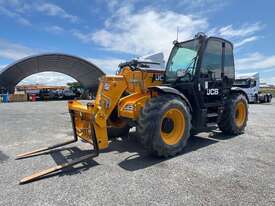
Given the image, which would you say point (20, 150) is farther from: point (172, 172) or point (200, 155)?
point (200, 155)

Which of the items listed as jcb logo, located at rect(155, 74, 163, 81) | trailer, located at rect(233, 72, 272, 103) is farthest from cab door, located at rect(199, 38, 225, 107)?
trailer, located at rect(233, 72, 272, 103)

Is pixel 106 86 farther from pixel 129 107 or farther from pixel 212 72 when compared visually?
pixel 212 72

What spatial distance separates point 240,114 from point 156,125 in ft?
13.7

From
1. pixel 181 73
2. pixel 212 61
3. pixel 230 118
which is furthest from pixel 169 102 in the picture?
pixel 230 118

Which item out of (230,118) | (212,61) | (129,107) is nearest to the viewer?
(129,107)

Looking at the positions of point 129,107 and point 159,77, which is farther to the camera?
point 159,77

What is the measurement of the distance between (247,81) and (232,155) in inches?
728

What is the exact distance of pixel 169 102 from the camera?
15.1 feet

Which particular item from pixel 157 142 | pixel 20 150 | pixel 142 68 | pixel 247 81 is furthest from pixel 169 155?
pixel 247 81

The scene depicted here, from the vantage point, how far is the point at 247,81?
2086 cm

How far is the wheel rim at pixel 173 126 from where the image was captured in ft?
15.8

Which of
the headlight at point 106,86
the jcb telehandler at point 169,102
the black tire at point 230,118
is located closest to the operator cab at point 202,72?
the jcb telehandler at point 169,102

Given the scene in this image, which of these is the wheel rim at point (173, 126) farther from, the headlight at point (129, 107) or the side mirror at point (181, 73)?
the side mirror at point (181, 73)

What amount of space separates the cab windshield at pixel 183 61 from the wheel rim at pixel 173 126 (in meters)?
1.18
